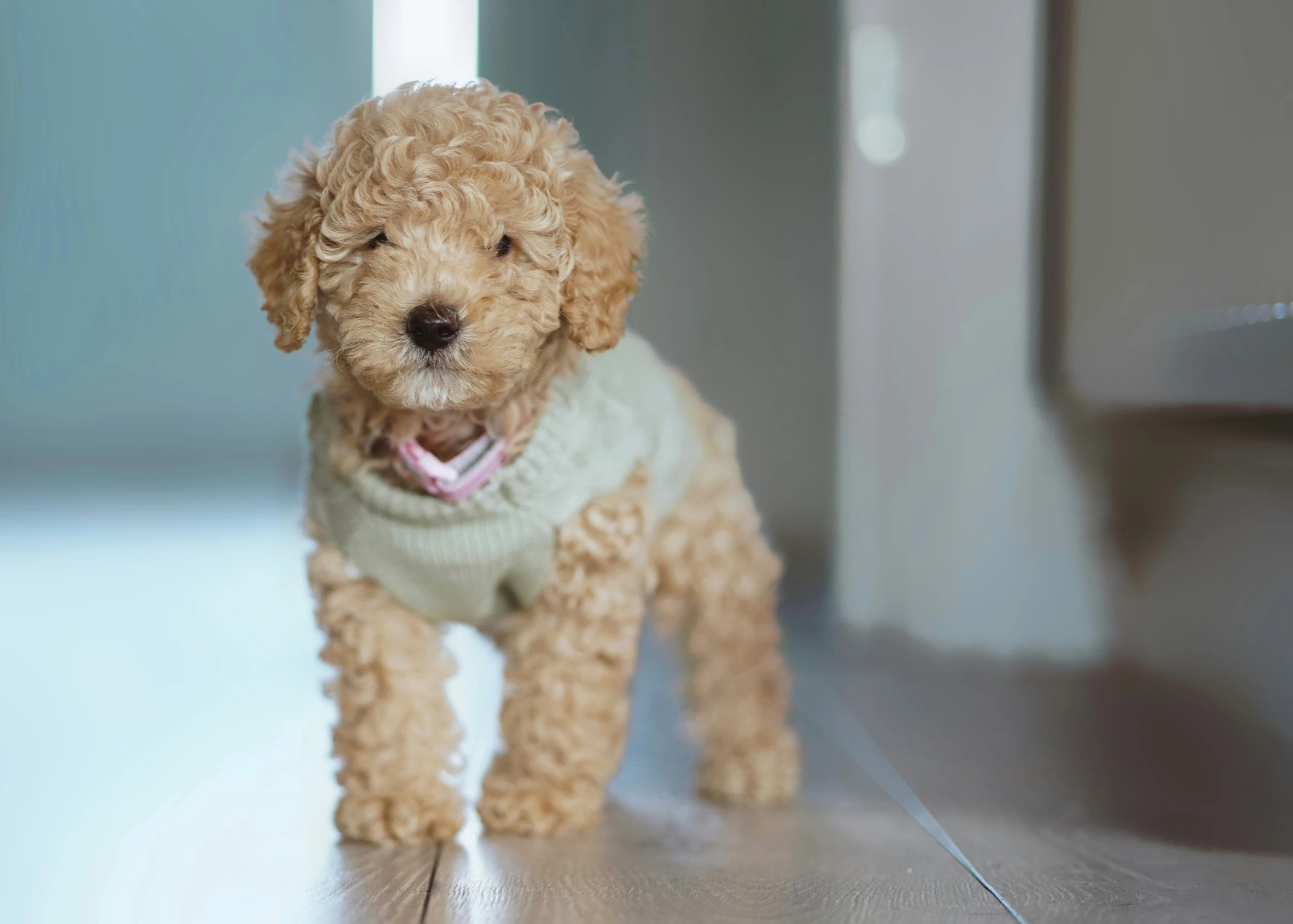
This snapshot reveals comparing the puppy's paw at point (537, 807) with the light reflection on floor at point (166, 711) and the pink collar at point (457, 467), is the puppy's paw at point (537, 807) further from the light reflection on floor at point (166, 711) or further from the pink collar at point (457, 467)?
the pink collar at point (457, 467)

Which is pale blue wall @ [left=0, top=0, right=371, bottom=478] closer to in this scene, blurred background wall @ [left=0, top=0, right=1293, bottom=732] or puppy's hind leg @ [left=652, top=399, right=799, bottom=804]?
blurred background wall @ [left=0, top=0, right=1293, bottom=732]

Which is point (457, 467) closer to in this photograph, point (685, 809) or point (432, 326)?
point (432, 326)

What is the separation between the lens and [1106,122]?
2.22 metres

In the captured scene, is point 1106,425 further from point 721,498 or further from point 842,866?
point 842,866

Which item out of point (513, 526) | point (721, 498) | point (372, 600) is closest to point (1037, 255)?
point (721, 498)

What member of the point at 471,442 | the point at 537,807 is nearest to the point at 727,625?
the point at 537,807

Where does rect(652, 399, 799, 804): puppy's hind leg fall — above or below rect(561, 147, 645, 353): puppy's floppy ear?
below

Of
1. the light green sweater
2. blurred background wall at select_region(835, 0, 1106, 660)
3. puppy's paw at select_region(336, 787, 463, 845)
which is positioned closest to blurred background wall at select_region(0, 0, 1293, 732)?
blurred background wall at select_region(835, 0, 1106, 660)

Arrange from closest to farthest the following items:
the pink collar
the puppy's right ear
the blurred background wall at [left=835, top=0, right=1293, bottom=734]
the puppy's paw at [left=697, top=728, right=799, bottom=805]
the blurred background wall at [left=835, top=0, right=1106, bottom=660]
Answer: the puppy's right ear → the pink collar → the blurred background wall at [left=835, top=0, right=1293, bottom=734] → the puppy's paw at [left=697, top=728, right=799, bottom=805] → the blurred background wall at [left=835, top=0, right=1106, bottom=660]

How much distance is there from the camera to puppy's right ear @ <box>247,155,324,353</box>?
1621 mm

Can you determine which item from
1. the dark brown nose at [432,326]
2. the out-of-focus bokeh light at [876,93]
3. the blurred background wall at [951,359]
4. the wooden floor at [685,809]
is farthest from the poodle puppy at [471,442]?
the out-of-focus bokeh light at [876,93]

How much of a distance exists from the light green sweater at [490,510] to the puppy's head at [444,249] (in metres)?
0.14

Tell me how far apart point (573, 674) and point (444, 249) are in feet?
2.09

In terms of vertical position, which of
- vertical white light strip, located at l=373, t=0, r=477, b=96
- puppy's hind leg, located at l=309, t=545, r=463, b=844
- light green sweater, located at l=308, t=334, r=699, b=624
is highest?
vertical white light strip, located at l=373, t=0, r=477, b=96
